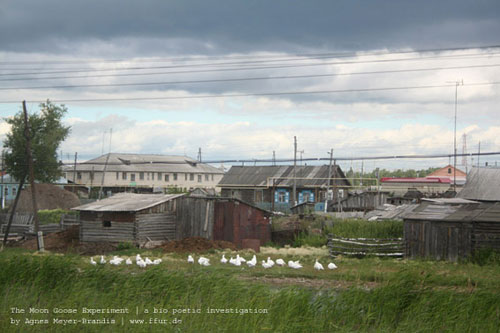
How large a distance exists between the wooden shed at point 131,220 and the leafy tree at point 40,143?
42.1m

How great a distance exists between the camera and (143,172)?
95.8 metres

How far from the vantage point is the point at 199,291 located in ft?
51.5

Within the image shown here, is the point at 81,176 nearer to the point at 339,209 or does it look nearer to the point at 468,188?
the point at 339,209

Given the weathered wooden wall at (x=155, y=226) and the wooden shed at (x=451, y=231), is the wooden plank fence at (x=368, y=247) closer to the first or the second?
the wooden shed at (x=451, y=231)

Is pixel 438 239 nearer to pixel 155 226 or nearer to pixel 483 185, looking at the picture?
pixel 155 226

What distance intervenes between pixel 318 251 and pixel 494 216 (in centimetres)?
989

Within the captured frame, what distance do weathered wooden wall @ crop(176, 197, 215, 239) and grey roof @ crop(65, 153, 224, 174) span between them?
57.9 metres

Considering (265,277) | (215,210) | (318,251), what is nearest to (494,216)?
(318,251)

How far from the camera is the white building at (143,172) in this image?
9312 cm

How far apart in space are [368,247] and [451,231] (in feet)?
14.6

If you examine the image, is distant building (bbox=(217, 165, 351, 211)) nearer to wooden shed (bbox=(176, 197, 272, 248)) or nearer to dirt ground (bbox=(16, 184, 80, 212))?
dirt ground (bbox=(16, 184, 80, 212))

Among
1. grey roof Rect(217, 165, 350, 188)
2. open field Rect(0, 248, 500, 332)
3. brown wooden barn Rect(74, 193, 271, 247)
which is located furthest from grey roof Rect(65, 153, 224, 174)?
open field Rect(0, 248, 500, 332)

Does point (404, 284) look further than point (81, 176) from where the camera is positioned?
No

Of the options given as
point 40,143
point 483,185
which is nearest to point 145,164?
point 40,143
